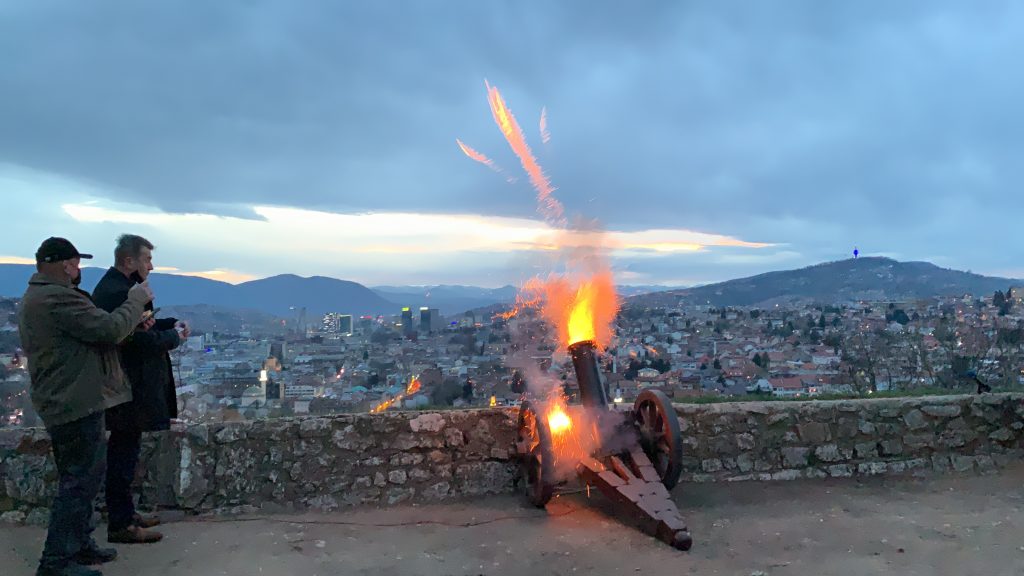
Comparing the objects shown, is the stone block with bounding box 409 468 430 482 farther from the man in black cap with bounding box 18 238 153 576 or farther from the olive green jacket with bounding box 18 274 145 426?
the olive green jacket with bounding box 18 274 145 426

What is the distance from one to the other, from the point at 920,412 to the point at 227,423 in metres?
6.95

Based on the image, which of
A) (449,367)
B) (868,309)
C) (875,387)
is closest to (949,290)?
(868,309)

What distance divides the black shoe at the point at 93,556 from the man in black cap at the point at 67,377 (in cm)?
18

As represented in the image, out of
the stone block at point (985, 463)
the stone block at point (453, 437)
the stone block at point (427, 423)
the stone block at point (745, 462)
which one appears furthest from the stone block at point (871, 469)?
the stone block at point (427, 423)

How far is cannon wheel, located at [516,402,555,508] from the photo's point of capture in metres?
5.82

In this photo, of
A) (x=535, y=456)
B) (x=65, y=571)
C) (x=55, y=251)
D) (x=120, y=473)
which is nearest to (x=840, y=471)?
(x=535, y=456)

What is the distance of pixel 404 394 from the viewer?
9188 millimetres

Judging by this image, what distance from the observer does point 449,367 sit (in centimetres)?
1195

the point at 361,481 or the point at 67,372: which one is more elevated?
the point at 67,372

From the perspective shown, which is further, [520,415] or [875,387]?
[875,387]

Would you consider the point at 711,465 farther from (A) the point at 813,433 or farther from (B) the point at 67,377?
(B) the point at 67,377

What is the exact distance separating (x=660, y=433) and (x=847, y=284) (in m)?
35.0

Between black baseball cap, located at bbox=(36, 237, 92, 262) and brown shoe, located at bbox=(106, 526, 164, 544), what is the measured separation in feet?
6.86

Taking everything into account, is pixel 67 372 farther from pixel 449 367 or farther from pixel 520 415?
pixel 449 367
